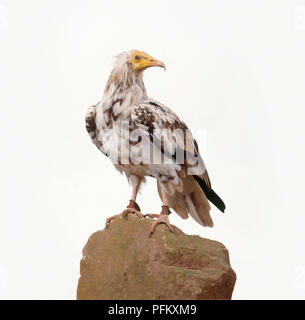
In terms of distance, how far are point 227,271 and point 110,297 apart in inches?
44.5

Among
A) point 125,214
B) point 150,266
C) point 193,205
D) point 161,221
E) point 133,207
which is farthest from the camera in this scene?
point 193,205

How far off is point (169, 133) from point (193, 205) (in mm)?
1010

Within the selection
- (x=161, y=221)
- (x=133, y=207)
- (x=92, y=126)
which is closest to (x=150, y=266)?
(x=161, y=221)

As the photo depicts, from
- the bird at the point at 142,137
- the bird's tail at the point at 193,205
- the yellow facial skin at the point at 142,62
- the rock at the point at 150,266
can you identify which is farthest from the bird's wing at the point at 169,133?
the rock at the point at 150,266

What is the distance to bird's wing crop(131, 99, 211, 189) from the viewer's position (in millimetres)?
6129

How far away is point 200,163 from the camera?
652 cm

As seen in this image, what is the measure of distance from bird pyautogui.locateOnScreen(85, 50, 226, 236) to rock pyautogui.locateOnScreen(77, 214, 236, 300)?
0.18 meters

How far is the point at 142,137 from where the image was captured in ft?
20.3

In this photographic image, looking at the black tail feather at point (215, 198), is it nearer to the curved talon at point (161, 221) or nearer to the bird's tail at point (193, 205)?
the bird's tail at point (193, 205)

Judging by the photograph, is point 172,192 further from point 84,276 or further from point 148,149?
point 84,276

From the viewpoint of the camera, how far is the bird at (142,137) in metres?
6.19

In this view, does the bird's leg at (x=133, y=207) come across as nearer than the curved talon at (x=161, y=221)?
No

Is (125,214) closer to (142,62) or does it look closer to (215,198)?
(215,198)
